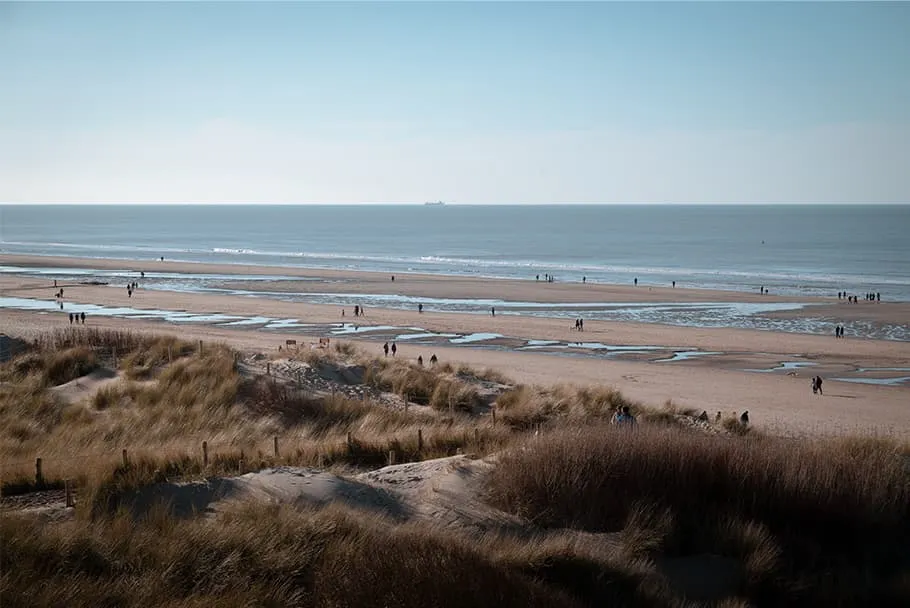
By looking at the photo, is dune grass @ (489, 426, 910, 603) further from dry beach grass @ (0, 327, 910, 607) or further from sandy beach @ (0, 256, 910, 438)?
sandy beach @ (0, 256, 910, 438)

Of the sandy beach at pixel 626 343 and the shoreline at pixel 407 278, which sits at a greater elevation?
the shoreline at pixel 407 278

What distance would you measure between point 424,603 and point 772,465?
5679mm

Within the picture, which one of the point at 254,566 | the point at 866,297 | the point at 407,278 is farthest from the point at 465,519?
the point at 407,278

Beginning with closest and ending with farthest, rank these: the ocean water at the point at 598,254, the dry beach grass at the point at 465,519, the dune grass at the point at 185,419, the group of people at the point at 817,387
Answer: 1. the dry beach grass at the point at 465,519
2. the dune grass at the point at 185,419
3. the group of people at the point at 817,387
4. the ocean water at the point at 598,254

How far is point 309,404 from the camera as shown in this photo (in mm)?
17719

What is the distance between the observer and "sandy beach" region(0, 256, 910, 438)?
27.4 meters

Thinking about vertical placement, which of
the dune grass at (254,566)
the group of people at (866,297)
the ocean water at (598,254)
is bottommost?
the group of people at (866,297)

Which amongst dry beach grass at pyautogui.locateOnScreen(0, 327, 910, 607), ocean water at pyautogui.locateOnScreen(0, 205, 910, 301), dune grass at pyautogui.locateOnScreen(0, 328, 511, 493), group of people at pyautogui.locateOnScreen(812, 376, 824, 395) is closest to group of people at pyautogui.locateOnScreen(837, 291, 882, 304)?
ocean water at pyautogui.locateOnScreen(0, 205, 910, 301)

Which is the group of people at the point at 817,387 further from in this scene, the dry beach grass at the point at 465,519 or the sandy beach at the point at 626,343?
the dry beach grass at the point at 465,519

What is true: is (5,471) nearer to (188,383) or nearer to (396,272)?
(188,383)

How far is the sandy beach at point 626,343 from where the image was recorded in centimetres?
2741

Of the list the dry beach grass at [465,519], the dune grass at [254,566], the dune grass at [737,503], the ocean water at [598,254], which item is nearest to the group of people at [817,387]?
the dry beach grass at [465,519]

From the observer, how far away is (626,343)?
41062 mm

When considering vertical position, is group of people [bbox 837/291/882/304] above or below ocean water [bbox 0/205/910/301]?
below
